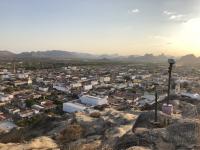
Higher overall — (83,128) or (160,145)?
(160,145)

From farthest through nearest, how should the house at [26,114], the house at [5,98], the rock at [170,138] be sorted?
the house at [5,98] → the house at [26,114] → the rock at [170,138]

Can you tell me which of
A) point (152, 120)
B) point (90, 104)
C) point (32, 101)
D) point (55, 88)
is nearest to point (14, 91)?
point (55, 88)

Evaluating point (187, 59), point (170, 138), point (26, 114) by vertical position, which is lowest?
point (26, 114)

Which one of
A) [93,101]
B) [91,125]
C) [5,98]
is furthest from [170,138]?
[5,98]

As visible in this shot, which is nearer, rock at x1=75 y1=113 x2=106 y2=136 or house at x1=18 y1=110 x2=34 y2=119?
rock at x1=75 y1=113 x2=106 y2=136

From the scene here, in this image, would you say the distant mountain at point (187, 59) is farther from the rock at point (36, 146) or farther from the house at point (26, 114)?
the house at point (26, 114)

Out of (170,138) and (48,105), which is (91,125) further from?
(48,105)

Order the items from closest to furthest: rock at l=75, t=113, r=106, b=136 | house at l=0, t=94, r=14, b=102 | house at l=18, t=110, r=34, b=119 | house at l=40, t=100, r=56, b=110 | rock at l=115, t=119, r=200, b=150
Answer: rock at l=115, t=119, r=200, b=150 < rock at l=75, t=113, r=106, b=136 < house at l=18, t=110, r=34, b=119 < house at l=40, t=100, r=56, b=110 < house at l=0, t=94, r=14, b=102

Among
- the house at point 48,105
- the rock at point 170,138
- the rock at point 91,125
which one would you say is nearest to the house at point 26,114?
the house at point 48,105

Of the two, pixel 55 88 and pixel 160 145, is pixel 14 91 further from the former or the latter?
pixel 160 145

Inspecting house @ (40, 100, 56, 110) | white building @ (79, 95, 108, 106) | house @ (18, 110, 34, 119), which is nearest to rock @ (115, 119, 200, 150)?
house @ (18, 110, 34, 119)

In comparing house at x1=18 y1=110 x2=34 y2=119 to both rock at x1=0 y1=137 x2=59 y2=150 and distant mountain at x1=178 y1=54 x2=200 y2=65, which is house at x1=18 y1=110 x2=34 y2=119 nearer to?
distant mountain at x1=178 y1=54 x2=200 y2=65
